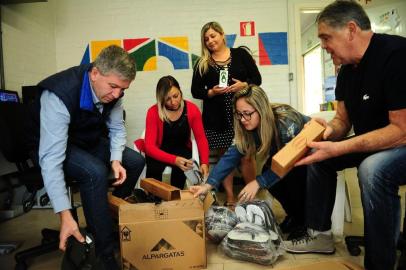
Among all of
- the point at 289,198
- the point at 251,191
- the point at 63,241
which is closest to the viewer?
the point at 63,241

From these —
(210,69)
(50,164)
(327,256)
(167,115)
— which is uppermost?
(210,69)

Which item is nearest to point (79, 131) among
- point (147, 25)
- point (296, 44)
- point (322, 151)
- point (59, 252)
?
point (59, 252)

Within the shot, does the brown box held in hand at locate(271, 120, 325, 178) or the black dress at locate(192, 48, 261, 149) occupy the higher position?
the black dress at locate(192, 48, 261, 149)

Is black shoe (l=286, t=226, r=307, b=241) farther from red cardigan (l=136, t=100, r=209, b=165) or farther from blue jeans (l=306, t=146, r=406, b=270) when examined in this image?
red cardigan (l=136, t=100, r=209, b=165)

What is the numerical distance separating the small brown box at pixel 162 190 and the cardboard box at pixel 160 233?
0.15 metres

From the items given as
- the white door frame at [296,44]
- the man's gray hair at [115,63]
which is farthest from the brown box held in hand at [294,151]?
the white door frame at [296,44]

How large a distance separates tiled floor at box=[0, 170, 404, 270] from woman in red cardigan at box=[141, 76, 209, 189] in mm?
641

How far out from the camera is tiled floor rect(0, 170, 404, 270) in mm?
1554

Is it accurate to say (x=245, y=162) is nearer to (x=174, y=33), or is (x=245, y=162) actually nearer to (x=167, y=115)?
(x=167, y=115)

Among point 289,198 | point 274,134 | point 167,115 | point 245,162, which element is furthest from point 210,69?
point 289,198

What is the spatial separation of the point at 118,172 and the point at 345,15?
48.1 inches

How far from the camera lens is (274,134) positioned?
1736 millimetres

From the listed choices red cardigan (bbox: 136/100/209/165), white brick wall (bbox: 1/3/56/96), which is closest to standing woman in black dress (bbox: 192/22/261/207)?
red cardigan (bbox: 136/100/209/165)

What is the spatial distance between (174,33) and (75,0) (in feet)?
3.60
